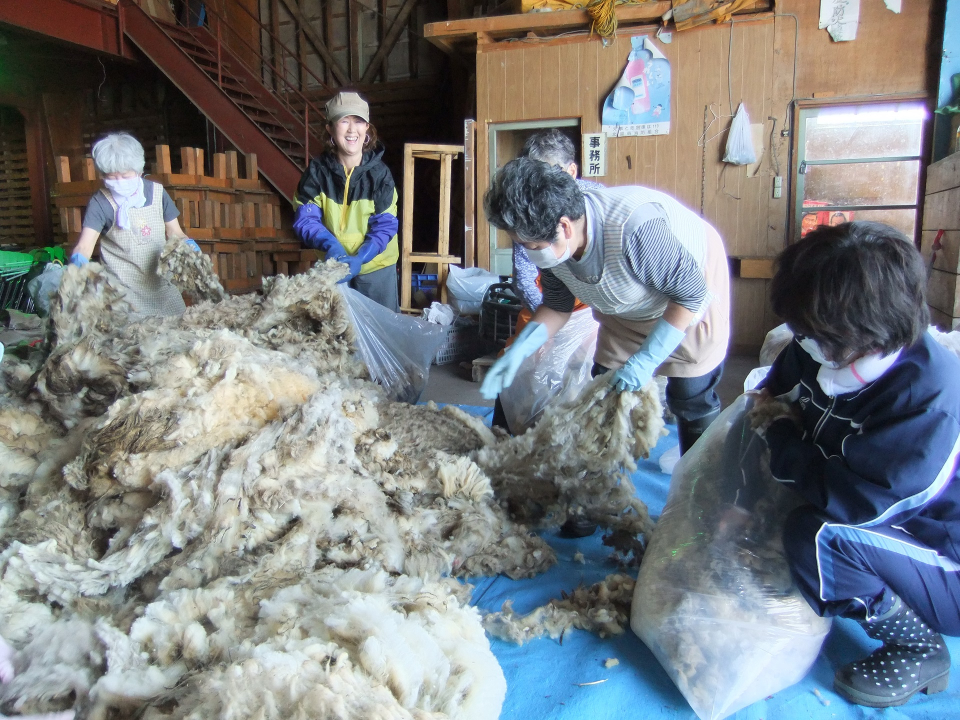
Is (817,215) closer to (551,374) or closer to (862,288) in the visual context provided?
(551,374)

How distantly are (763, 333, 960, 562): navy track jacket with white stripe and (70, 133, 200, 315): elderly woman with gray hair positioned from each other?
8.24ft

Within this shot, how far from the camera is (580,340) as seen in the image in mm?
2717

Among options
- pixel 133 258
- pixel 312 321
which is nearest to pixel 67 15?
pixel 133 258

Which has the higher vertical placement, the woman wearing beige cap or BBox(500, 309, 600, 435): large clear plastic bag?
the woman wearing beige cap

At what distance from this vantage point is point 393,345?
8.57 ft

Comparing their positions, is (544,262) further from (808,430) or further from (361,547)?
(361,547)

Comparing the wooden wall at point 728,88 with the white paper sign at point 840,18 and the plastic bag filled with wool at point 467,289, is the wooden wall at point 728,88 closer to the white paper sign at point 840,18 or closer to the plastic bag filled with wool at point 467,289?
the white paper sign at point 840,18

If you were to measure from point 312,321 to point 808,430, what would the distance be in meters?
1.55

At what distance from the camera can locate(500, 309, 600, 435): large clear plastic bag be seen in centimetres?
244

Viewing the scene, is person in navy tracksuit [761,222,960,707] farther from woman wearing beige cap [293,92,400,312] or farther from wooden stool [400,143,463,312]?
wooden stool [400,143,463,312]

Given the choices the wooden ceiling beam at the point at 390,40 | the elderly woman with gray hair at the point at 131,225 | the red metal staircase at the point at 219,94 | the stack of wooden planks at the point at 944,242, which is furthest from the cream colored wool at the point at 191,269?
the wooden ceiling beam at the point at 390,40

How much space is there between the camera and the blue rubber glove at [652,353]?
5.35ft

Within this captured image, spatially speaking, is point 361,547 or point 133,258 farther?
point 133,258

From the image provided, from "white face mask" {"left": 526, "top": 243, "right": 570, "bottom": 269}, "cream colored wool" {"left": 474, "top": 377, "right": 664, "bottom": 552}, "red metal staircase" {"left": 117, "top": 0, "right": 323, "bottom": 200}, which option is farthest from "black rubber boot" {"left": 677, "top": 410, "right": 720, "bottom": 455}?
"red metal staircase" {"left": 117, "top": 0, "right": 323, "bottom": 200}
